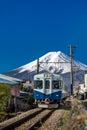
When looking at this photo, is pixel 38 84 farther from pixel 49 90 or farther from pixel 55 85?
pixel 55 85

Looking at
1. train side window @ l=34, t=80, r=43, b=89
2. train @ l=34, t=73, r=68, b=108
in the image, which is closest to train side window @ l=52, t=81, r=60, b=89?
train @ l=34, t=73, r=68, b=108

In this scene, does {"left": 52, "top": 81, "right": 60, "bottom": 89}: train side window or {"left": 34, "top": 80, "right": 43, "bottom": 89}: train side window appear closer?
{"left": 52, "top": 81, "right": 60, "bottom": 89}: train side window

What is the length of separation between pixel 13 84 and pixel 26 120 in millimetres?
10665

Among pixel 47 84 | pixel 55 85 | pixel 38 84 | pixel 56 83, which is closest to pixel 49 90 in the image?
pixel 47 84

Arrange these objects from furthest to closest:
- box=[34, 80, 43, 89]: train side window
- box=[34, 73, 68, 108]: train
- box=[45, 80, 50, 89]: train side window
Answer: box=[34, 80, 43, 89]: train side window < box=[45, 80, 50, 89]: train side window < box=[34, 73, 68, 108]: train

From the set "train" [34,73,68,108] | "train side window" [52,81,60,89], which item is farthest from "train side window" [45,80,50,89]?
"train side window" [52,81,60,89]

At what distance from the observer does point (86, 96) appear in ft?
219

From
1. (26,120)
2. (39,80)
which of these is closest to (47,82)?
(39,80)

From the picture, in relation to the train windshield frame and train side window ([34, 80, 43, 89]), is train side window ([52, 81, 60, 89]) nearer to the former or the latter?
the train windshield frame

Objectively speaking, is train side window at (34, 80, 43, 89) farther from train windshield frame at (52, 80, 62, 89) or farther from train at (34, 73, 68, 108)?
train windshield frame at (52, 80, 62, 89)

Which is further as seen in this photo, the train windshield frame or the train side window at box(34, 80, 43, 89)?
the train side window at box(34, 80, 43, 89)

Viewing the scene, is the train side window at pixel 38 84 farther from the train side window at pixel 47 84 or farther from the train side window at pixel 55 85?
the train side window at pixel 55 85

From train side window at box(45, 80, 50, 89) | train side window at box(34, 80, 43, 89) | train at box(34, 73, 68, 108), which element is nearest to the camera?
train at box(34, 73, 68, 108)

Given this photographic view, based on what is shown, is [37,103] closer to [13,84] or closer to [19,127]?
[13,84]
